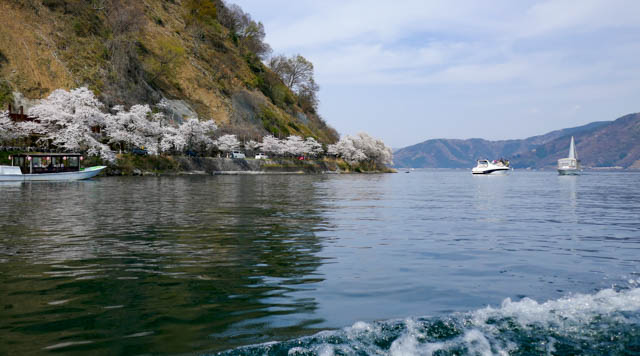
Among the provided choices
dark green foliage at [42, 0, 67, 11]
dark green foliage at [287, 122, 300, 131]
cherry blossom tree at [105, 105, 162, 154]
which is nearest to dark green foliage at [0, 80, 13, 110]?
cherry blossom tree at [105, 105, 162, 154]

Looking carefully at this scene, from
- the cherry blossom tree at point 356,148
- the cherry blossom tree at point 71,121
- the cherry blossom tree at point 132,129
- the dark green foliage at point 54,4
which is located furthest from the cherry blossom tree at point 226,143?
the cherry blossom tree at point 356,148

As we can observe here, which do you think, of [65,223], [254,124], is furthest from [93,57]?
[65,223]

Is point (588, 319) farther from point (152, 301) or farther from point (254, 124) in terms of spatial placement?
point (254, 124)

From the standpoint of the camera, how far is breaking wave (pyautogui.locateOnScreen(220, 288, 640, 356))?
24.0ft

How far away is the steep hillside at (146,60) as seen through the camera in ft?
332

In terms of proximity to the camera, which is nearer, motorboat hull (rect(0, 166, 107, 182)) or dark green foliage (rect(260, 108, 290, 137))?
motorboat hull (rect(0, 166, 107, 182))

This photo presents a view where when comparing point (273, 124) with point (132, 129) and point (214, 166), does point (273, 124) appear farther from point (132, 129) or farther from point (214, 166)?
point (132, 129)

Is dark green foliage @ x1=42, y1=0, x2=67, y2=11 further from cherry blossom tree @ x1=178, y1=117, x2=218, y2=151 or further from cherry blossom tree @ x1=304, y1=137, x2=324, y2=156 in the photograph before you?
cherry blossom tree @ x1=304, y1=137, x2=324, y2=156

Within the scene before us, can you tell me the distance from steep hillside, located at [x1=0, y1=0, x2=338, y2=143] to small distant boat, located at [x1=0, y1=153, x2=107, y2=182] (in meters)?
26.3

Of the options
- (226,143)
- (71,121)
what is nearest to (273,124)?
(226,143)

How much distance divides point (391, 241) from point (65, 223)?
16.0m

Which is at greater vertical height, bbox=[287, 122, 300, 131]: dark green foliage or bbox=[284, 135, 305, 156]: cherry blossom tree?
bbox=[287, 122, 300, 131]: dark green foliage

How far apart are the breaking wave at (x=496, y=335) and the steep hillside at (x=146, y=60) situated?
10578cm

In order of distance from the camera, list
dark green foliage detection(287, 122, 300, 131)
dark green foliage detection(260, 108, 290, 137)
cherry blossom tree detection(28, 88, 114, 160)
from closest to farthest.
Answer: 1. cherry blossom tree detection(28, 88, 114, 160)
2. dark green foliage detection(260, 108, 290, 137)
3. dark green foliage detection(287, 122, 300, 131)
